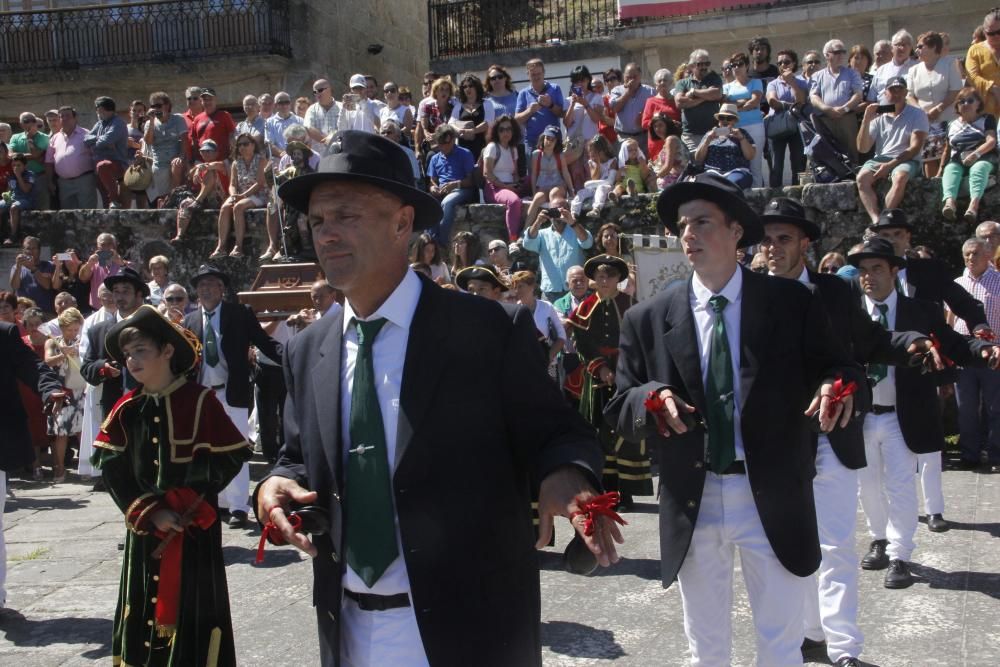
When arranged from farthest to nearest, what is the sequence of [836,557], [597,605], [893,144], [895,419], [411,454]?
[893,144] → [895,419] → [597,605] → [836,557] → [411,454]

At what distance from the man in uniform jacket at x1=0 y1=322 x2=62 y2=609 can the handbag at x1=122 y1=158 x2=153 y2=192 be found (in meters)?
10.1

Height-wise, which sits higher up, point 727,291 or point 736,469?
point 727,291

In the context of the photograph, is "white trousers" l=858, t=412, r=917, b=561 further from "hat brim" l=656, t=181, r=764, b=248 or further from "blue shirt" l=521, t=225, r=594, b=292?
"blue shirt" l=521, t=225, r=594, b=292

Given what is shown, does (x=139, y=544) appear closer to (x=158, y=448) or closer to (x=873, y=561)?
(x=158, y=448)

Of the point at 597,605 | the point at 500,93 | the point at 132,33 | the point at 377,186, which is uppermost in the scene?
the point at 132,33

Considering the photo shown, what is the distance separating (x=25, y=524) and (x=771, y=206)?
7.55 metres

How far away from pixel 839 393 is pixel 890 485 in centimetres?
315

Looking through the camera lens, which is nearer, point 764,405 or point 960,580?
point 764,405

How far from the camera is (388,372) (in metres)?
3.06

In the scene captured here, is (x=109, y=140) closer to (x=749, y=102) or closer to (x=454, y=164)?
(x=454, y=164)

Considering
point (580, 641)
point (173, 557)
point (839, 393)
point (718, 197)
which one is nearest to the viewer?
point (839, 393)

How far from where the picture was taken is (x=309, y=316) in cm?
1080

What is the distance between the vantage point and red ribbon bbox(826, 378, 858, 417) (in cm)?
394

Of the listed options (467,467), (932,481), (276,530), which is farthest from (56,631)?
(932,481)
